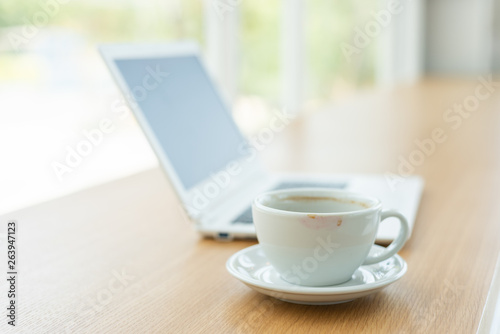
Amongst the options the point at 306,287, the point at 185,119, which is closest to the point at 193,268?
the point at 306,287

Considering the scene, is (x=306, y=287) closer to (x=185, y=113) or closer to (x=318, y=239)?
(x=318, y=239)

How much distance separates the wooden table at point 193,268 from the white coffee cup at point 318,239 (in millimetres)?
32

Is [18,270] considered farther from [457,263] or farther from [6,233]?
[457,263]

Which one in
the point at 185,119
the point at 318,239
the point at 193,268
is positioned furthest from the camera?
the point at 185,119

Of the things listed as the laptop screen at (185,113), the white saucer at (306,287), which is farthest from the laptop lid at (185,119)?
the white saucer at (306,287)

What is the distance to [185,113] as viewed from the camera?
35.8 inches

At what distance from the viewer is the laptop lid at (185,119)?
0.79 metres

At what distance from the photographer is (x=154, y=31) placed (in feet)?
7.62

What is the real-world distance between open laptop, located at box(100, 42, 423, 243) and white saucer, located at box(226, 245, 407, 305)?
0.37 ft

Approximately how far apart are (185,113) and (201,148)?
0.05 m

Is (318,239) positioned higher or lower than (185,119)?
lower

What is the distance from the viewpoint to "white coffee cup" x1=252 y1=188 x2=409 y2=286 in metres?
0.55

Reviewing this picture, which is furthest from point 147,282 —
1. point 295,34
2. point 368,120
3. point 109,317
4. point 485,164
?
point 295,34

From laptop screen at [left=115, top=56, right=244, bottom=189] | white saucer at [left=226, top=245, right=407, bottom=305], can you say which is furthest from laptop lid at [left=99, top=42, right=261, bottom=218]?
white saucer at [left=226, top=245, right=407, bottom=305]
